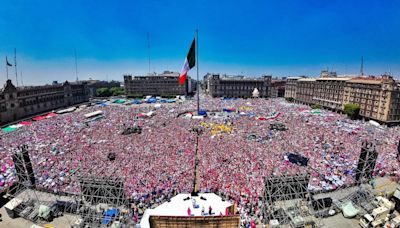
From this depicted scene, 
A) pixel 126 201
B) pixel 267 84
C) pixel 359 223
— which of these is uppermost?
pixel 267 84

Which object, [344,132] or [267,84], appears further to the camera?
[267,84]

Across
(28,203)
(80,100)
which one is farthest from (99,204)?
(80,100)

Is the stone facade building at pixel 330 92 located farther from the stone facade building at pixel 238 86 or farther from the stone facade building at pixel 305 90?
the stone facade building at pixel 238 86

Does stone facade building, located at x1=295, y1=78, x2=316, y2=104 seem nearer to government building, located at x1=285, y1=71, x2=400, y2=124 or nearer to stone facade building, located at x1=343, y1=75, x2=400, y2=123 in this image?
government building, located at x1=285, y1=71, x2=400, y2=124

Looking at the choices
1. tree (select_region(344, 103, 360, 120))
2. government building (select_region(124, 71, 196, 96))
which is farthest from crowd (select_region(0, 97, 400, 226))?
government building (select_region(124, 71, 196, 96))

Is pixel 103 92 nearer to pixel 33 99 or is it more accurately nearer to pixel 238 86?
pixel 33 99

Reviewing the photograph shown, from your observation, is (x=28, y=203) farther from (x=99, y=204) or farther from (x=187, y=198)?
(x=187, y=198)

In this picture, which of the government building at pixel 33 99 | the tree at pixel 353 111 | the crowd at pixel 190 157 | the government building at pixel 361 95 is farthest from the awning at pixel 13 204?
the tree at pixel 353 111

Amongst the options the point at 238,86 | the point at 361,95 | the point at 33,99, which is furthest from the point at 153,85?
the point at 361,95
